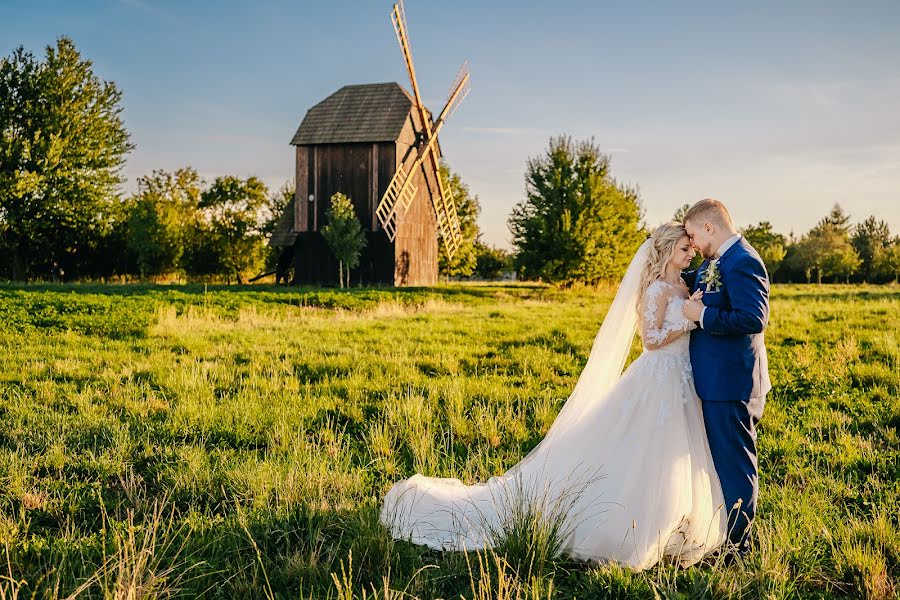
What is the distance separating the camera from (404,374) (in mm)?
9375

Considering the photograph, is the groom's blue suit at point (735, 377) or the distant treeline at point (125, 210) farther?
the distant treeline at point (125, 210)

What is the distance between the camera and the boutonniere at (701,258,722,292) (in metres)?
4.20

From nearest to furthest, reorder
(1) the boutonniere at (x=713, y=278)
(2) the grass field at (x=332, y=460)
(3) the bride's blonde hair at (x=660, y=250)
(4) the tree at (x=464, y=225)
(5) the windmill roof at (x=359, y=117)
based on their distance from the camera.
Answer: (2) the grass field at (x=332, y=460) < (1) the boutonniere at (x=713, y=278) < (3) the bride's blonde hair at (x=660, y=250) < (5) the windmill roof at (x=359, y=117) < (4) the tree at (x=464, y=225)

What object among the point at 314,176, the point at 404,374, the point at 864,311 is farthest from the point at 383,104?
the point at 404,374

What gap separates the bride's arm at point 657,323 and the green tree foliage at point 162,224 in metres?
41.1

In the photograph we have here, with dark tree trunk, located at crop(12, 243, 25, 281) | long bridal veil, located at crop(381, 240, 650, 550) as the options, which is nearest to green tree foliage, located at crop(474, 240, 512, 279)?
dark tree trunk, located at crop(12, 243, 25, 281)

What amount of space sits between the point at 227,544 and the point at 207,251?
4508 cm

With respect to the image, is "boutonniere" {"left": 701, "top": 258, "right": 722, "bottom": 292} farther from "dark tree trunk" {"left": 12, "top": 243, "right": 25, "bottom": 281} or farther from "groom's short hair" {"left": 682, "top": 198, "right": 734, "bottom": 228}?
"dark tree trunk" {"left": 12, "top": 243, "right": 25, "bottom": 281}

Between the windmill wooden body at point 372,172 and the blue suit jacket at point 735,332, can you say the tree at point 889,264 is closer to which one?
the windmill wooden body at point 372,172

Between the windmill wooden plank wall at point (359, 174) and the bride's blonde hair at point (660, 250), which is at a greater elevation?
the windmill wooden plank wall at point (359, 174)

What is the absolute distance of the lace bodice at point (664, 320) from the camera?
4.38 m

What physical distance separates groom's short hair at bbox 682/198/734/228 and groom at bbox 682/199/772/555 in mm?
43

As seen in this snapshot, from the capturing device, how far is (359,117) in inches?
1280

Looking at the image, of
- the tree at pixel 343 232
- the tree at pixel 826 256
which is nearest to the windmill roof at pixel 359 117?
the tree at pixel 343 232
